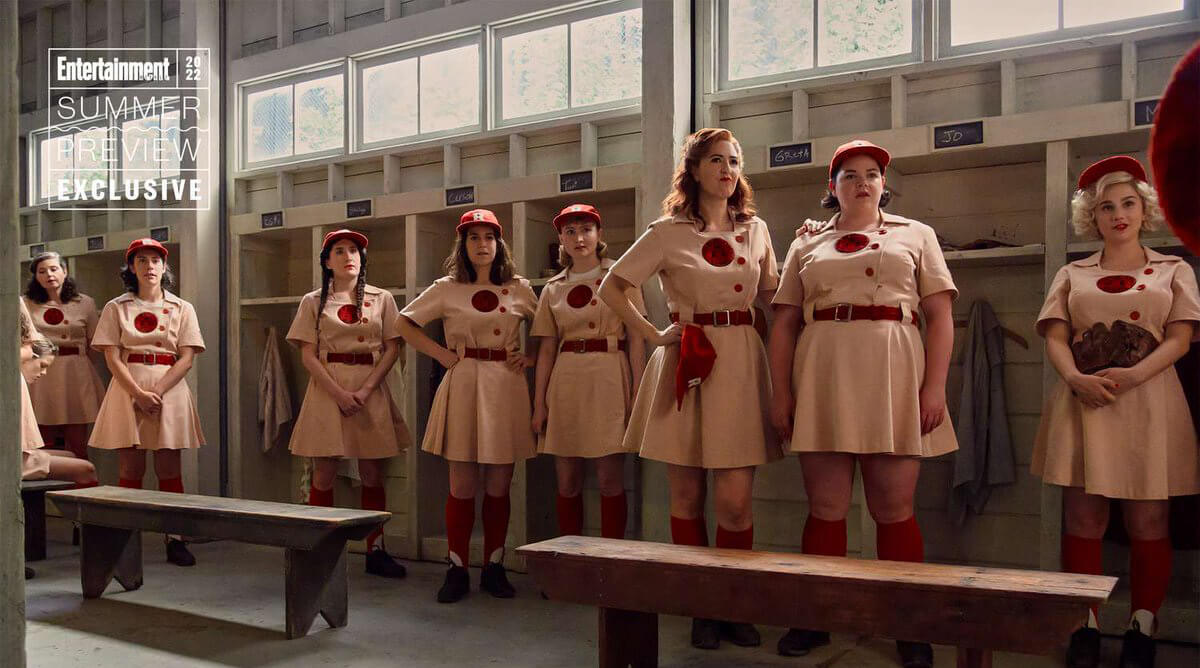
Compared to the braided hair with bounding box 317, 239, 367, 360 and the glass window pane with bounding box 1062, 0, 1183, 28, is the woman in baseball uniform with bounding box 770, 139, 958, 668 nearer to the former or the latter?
the glass window pane with bounding box 1062, 0, 1183, 28

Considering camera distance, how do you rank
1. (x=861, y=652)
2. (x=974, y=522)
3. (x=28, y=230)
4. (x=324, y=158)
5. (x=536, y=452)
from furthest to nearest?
(x=28, y=230) → (x=324, y=158) → (x=536, y=452) → (x=974, y=522) → (x=861, y=652)

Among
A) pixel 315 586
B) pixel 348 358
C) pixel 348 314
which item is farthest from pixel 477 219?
pixel 315 586

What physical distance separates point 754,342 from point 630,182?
5.65 ft

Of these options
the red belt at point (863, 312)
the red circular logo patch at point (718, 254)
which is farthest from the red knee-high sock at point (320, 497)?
the red belt at point (863, 312)

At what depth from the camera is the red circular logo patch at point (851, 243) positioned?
348 centimetres

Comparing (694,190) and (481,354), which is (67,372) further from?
(694,190)

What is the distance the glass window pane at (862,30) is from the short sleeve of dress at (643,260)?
168cm

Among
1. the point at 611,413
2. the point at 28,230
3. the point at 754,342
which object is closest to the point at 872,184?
the point at 754,342

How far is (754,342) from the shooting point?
3.72 metres

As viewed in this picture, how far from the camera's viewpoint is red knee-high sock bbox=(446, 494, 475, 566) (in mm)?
4785

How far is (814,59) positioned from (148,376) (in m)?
4.22

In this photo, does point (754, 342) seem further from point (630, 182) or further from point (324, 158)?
point (324, 158)

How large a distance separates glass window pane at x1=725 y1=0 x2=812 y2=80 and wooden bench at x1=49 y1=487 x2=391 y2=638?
2912 millimetres

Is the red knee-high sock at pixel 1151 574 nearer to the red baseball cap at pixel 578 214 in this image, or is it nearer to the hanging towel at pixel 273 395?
the red baseball cap at pixel 578 214
